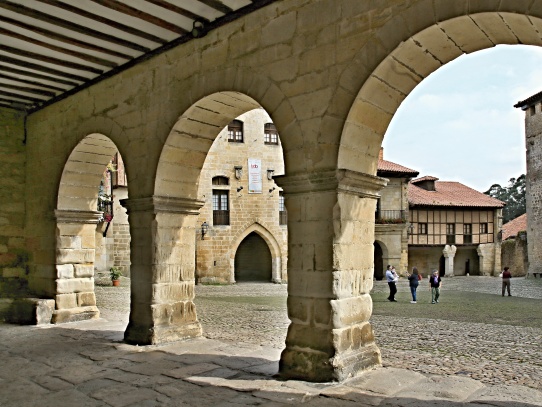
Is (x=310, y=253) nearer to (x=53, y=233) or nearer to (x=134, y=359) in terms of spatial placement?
(x=134, y=359)

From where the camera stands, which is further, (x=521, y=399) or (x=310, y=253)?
(x=310, y=253)

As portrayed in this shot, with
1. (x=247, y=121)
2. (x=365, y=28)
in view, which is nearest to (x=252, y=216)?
(x=247, y=121)

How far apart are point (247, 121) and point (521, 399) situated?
17820mm

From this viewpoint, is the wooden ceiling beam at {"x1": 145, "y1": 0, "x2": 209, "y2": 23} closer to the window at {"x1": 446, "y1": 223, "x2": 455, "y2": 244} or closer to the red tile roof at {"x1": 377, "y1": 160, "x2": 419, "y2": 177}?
the red tile roof at {"x1": 377, "y1": 160, "x2": 419, "y2": 177}

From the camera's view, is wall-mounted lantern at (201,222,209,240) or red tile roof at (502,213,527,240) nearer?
wall-mounted lantern at (201,222,209,240)

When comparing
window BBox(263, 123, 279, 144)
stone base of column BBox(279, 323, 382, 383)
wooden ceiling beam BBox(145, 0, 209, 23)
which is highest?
window BBox(263, 123, 279, 144)

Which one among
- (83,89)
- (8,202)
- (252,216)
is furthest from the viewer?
(252,216)

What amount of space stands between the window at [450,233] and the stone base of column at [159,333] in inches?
1036

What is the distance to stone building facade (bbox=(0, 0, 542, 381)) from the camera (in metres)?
3.83

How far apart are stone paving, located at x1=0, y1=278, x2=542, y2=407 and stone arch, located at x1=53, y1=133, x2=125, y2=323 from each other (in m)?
0.47

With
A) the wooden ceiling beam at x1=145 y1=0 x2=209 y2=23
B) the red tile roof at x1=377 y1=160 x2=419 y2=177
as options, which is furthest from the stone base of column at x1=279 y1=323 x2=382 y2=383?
the red tile roof at x1=377 y1=160 x2=419 y2=177

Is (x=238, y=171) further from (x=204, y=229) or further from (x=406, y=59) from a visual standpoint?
(x=406, y=59)

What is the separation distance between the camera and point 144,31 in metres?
5.29

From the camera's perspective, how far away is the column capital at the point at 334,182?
406cm
